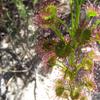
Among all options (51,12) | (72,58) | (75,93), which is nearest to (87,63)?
(72,58)

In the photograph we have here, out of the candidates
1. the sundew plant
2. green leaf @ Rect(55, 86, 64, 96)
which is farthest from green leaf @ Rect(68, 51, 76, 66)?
green leaf @ Rect(55, 86, 64, 96)

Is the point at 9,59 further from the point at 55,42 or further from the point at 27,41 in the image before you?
the point at 55,42

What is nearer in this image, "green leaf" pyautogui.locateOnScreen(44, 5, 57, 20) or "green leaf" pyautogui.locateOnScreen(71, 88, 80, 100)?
"green leaf" pyautogui.locateOnScreen(44, 5, 57, 20)

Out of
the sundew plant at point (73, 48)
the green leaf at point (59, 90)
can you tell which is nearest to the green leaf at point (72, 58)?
the sundew plant at point (73, 48)

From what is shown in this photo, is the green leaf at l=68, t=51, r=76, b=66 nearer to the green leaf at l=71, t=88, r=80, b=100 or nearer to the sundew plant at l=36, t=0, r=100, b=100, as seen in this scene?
the sundew plant at l=36, t=0, r=100, b=100

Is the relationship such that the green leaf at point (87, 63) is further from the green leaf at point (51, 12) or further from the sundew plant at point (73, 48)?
the green leaf at point (51, 12)

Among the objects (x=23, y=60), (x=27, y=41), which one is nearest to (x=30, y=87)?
(x=23, y=60)

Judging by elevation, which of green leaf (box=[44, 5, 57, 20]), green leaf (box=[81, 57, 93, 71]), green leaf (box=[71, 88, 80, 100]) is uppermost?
green leaf (box=[44, 5, 57, 20])

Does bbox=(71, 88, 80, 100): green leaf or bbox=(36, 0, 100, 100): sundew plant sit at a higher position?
bbox=(36, 0, 100, 100): sundew plant

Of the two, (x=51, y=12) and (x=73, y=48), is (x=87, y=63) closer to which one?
(x=73, y=48)
